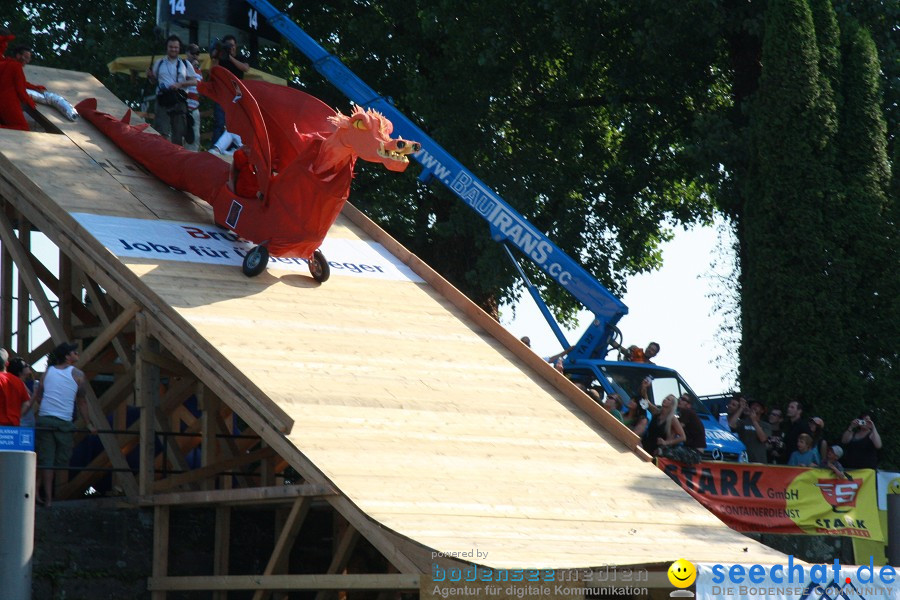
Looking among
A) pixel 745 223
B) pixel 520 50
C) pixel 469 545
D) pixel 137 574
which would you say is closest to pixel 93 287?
pixel 137 574

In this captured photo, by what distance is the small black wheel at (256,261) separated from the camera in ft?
42.4

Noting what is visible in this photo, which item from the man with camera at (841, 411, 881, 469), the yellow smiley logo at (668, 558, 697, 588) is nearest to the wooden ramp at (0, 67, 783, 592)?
the yellow smiley logo at (668, 558, 697, 588)

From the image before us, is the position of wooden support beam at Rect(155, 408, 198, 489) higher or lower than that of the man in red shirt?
lower

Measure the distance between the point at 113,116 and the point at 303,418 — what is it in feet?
22.3

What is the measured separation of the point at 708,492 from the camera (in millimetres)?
13914

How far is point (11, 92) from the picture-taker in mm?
14953

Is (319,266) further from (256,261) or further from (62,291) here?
(62,291)

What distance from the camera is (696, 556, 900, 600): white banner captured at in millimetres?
9039

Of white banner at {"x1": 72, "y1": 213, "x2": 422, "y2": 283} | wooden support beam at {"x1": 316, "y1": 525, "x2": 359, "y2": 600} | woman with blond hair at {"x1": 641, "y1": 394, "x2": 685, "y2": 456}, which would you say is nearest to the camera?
wooden support beam at {"x1": 316, "y1": 525, "x2": 359, "y2": 600}

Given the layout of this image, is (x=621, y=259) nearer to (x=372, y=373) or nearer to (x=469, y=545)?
(x=372, y=373)

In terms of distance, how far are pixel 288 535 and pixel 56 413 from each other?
8.06 feet

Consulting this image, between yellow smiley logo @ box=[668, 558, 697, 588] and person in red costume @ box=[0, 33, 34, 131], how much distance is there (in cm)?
895

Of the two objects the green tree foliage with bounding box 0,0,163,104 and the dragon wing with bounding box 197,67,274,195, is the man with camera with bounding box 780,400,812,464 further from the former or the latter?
the green tree foliage with bounding box 0,0,163,104

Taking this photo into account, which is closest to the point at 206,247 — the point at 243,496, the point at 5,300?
the point at 243,496
